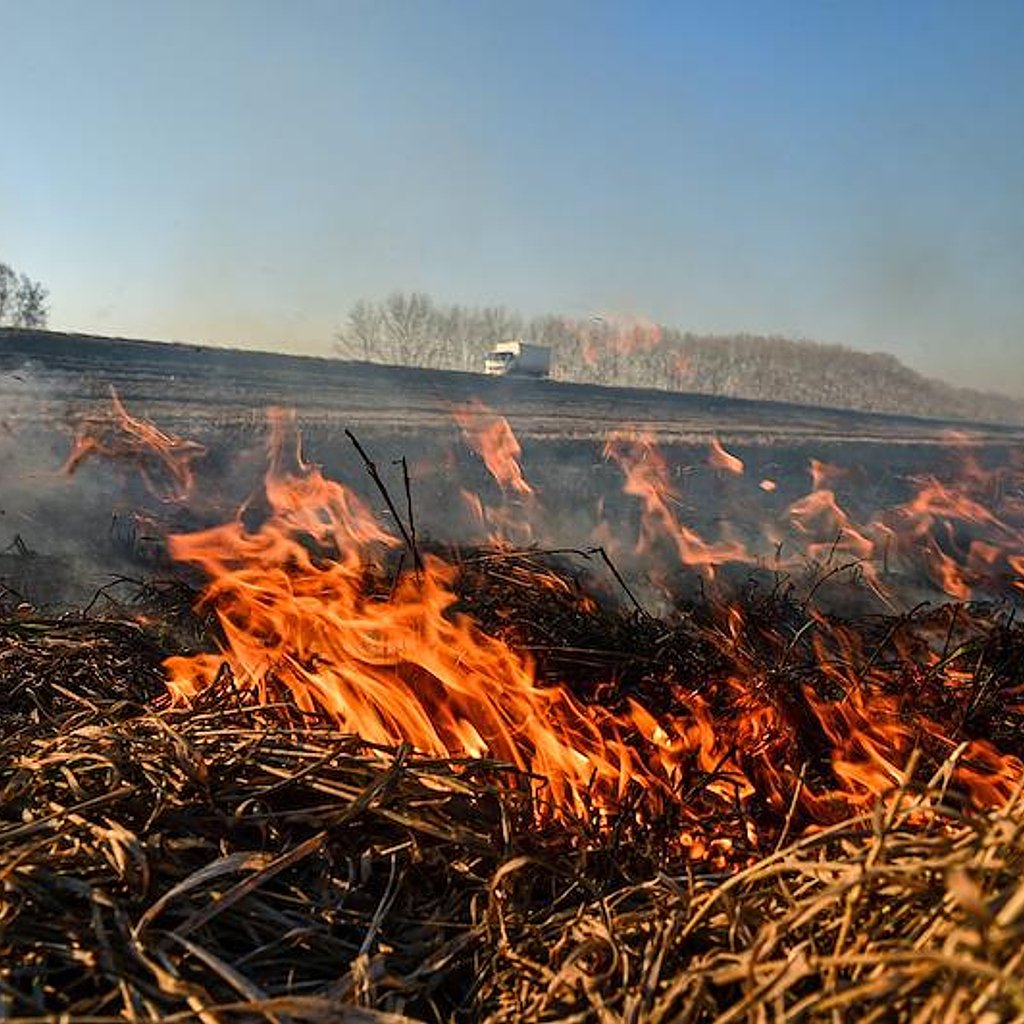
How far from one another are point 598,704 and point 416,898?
118 centimetres

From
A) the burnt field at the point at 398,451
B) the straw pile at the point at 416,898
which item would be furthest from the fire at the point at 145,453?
the straw pile at the point at 416,898

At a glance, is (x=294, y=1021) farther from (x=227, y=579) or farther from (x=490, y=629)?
(x=227, y=579)

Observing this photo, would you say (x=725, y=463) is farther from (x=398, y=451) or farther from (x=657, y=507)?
(x=398, y=451)

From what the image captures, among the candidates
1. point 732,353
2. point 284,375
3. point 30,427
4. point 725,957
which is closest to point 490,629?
point 725,957

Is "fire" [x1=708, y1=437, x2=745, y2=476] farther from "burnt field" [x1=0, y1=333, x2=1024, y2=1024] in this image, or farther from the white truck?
the white truck

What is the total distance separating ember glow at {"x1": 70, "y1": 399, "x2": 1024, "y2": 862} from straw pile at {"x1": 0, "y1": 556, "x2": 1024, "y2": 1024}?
0.69ft

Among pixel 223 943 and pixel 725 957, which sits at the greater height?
pixel 725 957

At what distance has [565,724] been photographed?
2812 millimetres

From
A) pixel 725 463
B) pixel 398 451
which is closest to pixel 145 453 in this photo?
pixel 398 451

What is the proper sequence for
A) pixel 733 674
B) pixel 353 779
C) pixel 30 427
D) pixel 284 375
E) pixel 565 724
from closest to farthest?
pixel 353 779 → pixel 565 724 → pixel 733 674 → pixel 30 427 → pixel 284 375

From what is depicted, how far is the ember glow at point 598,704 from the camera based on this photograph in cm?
261

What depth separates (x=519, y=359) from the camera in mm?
38469

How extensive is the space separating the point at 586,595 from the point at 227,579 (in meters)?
1.44

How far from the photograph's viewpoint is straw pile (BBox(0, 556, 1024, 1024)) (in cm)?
133
